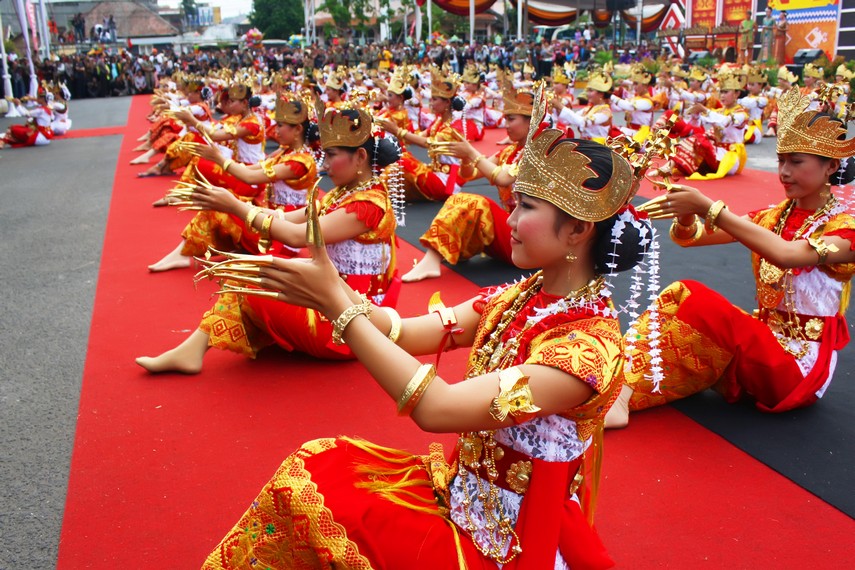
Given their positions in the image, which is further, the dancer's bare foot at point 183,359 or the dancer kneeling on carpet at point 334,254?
the dancer's bare foot at point 183,359

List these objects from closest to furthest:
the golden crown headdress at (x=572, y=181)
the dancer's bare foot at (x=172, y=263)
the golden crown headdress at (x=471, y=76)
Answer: the golden crown headdress at (x=572, y=181)
the dancer's bare foot at (x=172, y=263)
the golden crown headdress at (x=471, y=76)

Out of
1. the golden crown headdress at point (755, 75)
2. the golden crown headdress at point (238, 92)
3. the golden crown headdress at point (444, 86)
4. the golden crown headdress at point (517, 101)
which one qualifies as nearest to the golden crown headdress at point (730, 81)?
the golden crown headdress at point (755, 75)

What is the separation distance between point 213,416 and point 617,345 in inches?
82.1

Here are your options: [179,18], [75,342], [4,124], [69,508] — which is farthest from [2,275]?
[179,18]

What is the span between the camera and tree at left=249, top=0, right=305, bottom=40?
2087 inches

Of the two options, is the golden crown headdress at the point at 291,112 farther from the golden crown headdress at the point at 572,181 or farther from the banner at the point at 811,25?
the banner at the point at 811,25

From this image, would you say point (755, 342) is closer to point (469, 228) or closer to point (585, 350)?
point (585, 350)

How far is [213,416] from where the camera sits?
10.7 feet

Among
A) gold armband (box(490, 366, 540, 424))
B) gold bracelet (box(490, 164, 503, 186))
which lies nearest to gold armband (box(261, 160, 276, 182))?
gold bracelet (box(490, 164, 503, 186))

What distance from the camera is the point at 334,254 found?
146 inches

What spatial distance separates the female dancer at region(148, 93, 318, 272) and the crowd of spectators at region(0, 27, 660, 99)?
19434 millimetres

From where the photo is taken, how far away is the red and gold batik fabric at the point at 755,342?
9.86 feet

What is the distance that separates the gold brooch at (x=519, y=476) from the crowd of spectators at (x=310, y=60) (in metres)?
22.8

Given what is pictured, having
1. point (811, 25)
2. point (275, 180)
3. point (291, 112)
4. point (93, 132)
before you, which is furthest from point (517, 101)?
point (811, 25)
